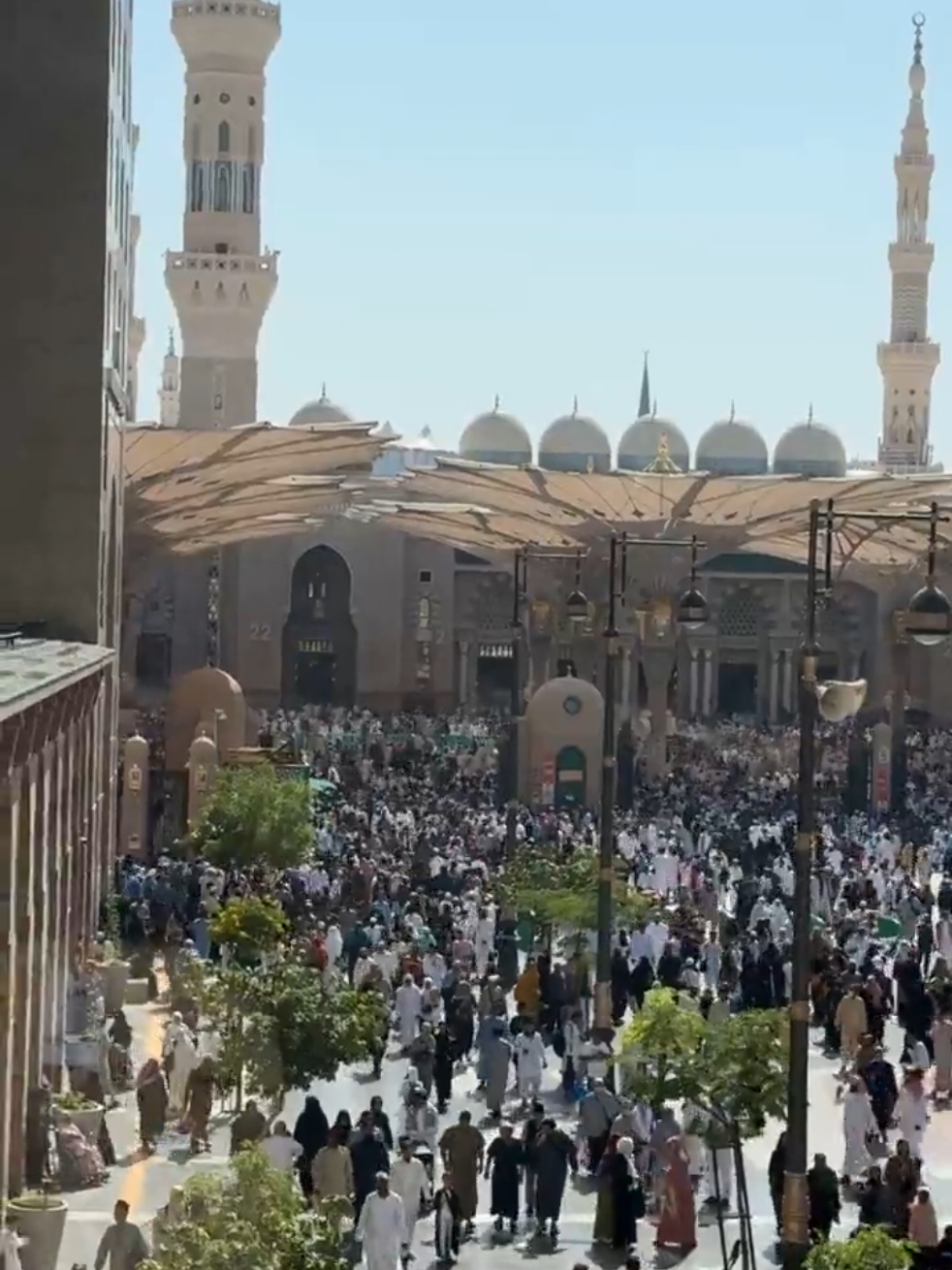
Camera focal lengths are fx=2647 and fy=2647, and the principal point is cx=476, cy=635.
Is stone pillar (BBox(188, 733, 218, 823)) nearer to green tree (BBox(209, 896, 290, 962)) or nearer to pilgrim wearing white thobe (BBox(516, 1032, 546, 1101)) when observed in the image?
green tree (BBox(209, 896, 290, 962))

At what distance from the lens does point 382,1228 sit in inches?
495

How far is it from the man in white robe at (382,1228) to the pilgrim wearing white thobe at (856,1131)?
3760mm

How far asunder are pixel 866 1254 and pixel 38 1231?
4681 millimetres

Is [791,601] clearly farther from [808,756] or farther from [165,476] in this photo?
[808,756]

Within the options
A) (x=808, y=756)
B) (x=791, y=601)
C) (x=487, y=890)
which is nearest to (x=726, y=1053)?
(x=808, y=756)

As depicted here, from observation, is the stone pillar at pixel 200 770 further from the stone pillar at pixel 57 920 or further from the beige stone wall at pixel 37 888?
the stone pillar at pixel 57 920

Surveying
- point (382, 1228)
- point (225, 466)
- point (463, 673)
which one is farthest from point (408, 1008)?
point (463, 673)

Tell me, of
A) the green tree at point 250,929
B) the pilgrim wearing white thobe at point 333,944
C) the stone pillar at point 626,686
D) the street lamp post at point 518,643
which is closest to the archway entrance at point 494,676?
the stone pillar at point 626,686

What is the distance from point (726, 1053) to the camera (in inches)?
502

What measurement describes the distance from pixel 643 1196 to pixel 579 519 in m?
28.2

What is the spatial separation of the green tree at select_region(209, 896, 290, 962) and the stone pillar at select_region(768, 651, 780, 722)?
40.2 meters

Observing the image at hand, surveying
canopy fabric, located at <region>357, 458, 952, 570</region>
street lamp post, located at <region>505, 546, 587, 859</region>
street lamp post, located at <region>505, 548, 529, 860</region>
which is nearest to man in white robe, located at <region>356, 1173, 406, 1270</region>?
street lamp post, located at <region>505, 546, 587, 859</region>

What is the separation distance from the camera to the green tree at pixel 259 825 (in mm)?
26469

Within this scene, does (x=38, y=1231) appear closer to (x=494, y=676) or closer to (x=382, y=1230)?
(x=382, y=1230)
